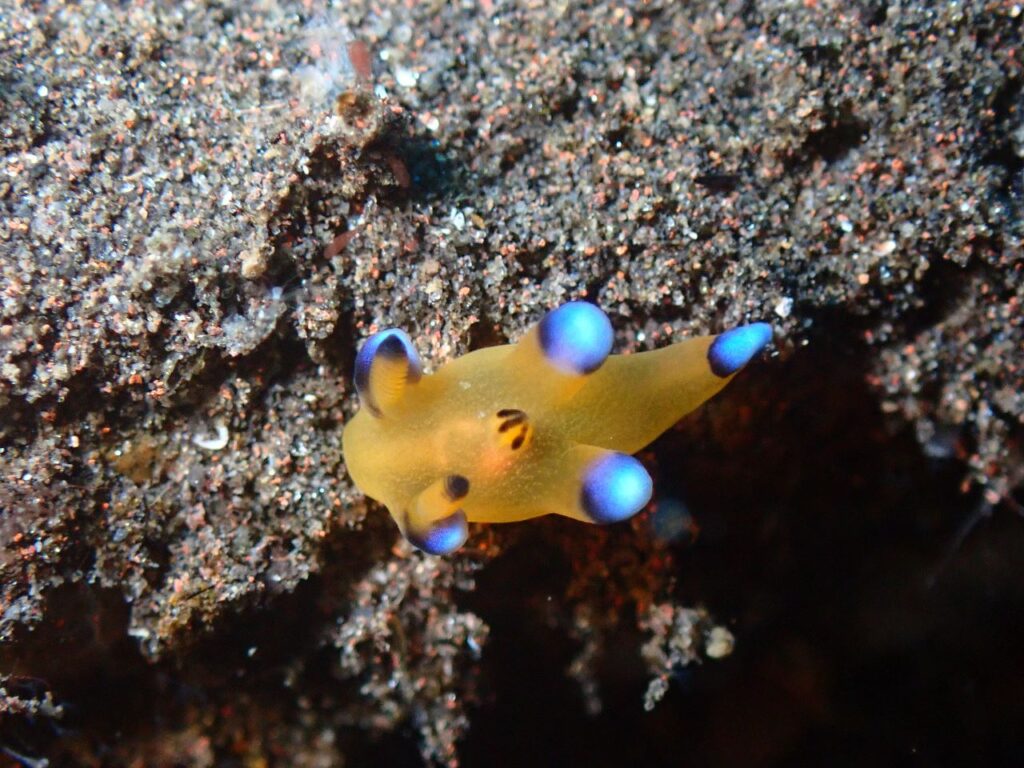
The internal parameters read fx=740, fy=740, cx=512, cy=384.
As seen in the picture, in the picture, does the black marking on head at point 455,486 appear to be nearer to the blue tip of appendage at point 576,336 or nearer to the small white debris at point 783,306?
the blue tip of appendage at point 576,336

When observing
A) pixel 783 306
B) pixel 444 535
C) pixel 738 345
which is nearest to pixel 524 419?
pixel 444 535

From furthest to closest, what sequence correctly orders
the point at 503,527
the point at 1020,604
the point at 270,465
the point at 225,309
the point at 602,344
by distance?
the point at 1020,604, the point at 503,527, the point at 270,465, the point at 225,309, the point at 602,344

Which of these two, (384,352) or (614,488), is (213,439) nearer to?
(384,352)

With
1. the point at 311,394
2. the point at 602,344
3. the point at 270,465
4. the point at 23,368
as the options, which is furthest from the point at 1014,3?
the point at 23,368

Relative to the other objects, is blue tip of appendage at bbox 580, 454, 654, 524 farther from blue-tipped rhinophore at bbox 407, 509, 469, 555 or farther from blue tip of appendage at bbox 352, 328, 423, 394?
blue tip of appendage at bbox 352, 328, 423, 394

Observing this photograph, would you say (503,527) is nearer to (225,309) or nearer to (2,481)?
(225,309)

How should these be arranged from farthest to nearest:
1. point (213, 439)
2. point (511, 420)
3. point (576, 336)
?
point (213, 439) < point (511, 420) < point (576, 336)
